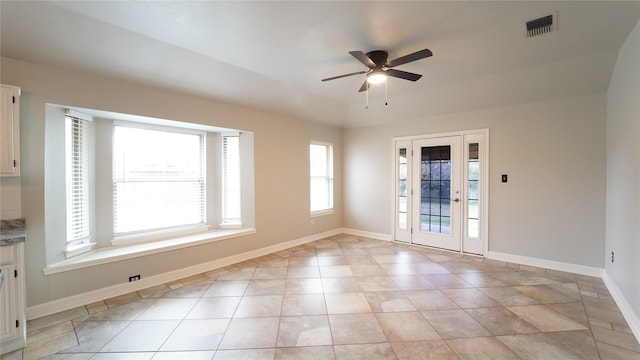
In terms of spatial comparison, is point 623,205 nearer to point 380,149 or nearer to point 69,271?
point 380,149

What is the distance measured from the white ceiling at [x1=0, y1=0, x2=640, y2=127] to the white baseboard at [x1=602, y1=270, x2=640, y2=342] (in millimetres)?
2561

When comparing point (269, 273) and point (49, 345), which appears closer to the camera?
point (49, 345)

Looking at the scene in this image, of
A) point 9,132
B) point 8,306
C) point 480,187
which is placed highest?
point 9,132

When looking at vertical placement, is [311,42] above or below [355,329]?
above

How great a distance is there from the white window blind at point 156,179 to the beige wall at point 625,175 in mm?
5387

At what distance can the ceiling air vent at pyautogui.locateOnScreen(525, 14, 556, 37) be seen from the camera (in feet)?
7.64

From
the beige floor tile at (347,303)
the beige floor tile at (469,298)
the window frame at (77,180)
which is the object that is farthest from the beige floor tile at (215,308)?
the beige floor tile at (469,298)

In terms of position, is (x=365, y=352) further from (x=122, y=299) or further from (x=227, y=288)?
(x=122, y=299)

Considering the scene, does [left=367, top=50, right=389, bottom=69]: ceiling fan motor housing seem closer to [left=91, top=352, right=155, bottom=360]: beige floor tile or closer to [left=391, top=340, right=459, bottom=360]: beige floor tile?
[left=391, top=340, right=459, bottom=360]: beige floor tile

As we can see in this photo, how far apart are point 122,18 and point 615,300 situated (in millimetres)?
5878

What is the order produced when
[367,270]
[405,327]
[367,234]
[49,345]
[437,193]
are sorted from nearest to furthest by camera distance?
[49,345] → [405,327] → [367,270] → [437,193] → [367,234]

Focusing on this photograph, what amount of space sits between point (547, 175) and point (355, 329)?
12.5ft

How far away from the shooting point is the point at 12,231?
2.27 m

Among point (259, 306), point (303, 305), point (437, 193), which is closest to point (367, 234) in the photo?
point (437, 193)
